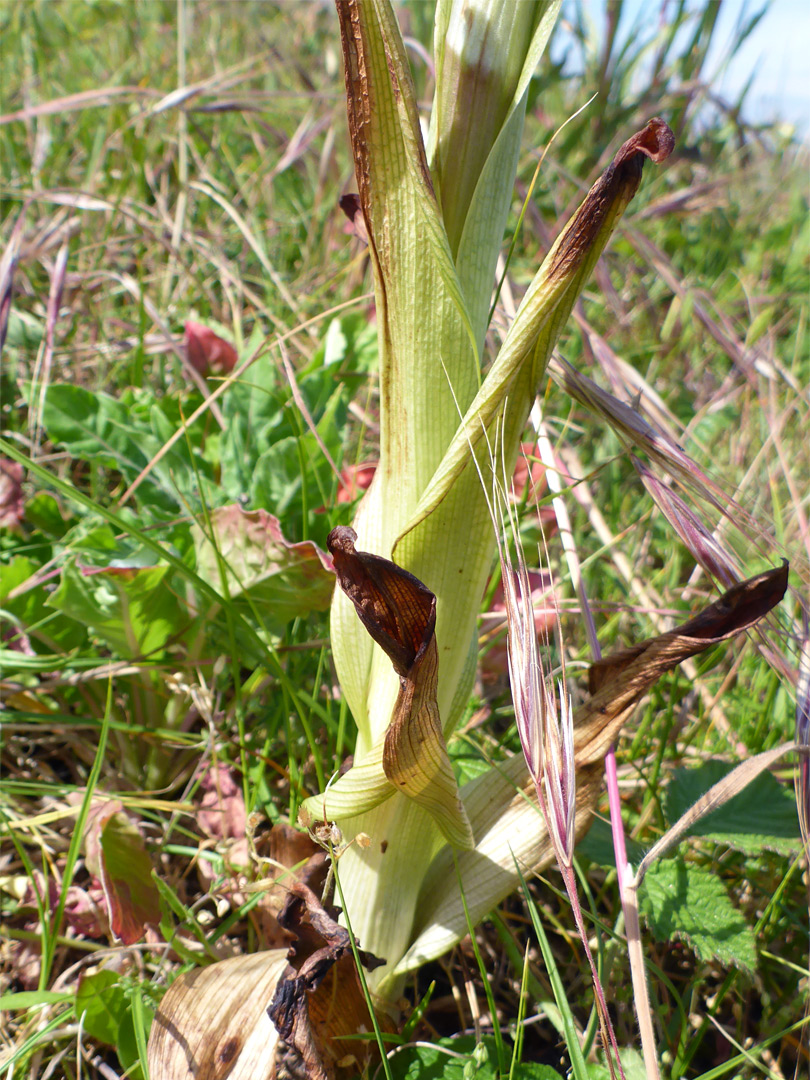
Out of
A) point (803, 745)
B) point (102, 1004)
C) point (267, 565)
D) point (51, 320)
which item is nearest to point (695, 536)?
point (803, 745)

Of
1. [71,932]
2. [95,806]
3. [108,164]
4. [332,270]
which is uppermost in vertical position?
[108,164]

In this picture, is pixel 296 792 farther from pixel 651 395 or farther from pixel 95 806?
pixel 651 395

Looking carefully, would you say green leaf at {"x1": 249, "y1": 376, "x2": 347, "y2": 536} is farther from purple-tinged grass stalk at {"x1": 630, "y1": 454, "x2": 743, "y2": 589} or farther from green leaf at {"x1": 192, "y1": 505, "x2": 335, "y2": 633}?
purple-tinged grass stalk at {"x1": 630, "y1": 454, "x2": 743, "y2": 589}

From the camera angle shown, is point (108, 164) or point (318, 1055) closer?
point (318, 1055)

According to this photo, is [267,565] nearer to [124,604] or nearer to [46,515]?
[124,604]

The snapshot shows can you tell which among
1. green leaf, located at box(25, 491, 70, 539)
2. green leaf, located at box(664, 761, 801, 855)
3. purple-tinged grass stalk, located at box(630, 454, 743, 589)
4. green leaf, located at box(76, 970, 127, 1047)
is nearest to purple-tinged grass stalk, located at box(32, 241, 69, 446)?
green leaf, located at box(25, 491, 70, 539)

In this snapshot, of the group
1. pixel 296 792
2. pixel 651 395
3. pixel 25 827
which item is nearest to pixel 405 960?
pixel 296 792
